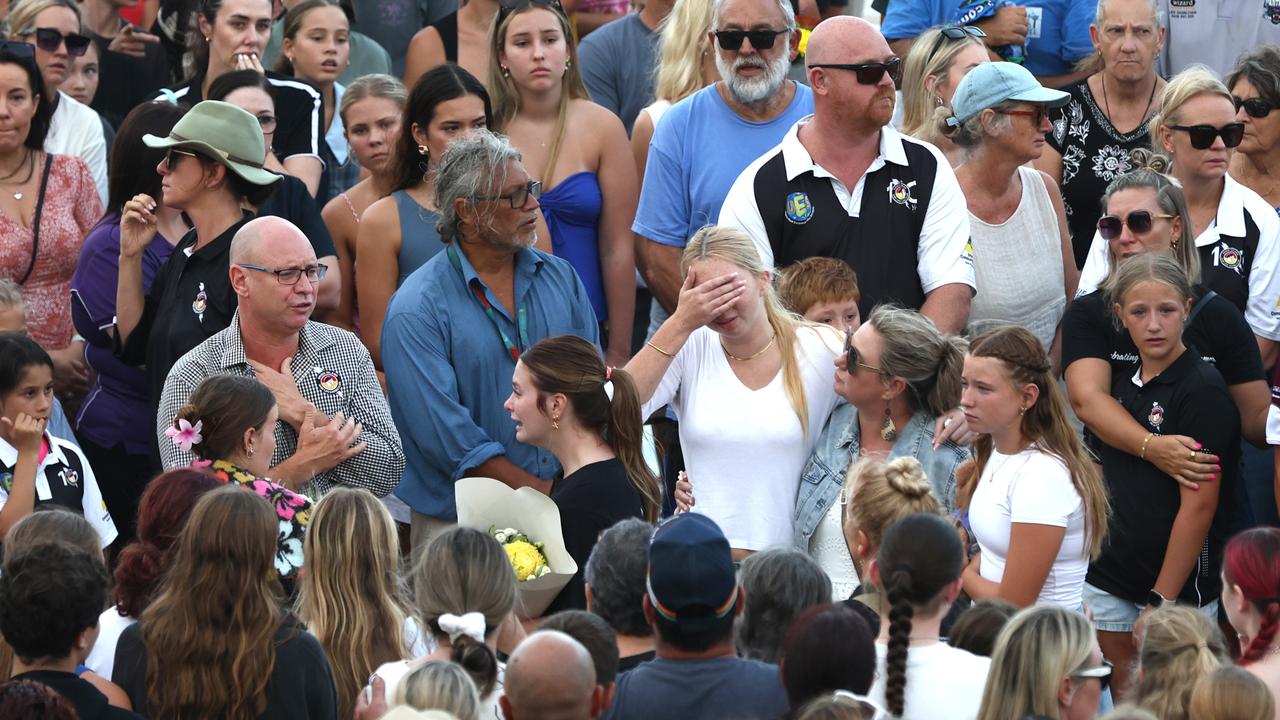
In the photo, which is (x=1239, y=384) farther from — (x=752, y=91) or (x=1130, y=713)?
(x=1130, y=713)

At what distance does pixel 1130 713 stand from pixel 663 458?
3.36 meters

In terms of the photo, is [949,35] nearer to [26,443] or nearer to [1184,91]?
[1184,91]

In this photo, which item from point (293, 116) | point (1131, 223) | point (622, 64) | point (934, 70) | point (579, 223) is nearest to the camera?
point (1131, 223)

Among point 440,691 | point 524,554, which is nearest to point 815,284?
point 524,554

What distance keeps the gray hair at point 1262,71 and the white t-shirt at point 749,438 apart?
282 centimetres

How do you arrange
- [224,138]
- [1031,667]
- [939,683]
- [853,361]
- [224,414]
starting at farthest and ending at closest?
[224,138] → [853,361] → [224,414] → [939,683] → [1031,667]

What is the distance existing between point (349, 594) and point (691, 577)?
1127 mm

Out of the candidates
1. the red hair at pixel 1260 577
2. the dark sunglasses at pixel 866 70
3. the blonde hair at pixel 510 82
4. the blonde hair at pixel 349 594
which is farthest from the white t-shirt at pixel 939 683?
the blonde hair at pixel 510 82

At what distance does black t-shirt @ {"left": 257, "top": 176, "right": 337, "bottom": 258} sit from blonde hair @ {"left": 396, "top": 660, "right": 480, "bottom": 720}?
3.19 m

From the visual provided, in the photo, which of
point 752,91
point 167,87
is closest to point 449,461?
point 752,91

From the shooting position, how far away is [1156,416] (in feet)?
19.8

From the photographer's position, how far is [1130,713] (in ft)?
11.2

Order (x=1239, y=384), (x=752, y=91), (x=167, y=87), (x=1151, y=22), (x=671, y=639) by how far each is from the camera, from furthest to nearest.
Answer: (x=167, y=87) < (x=1151, y=22) < (x=752, y=91) < (x=1239, y=384) < (x=671, y=639)

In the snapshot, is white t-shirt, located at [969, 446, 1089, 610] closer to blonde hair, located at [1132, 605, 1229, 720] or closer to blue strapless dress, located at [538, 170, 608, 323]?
blonde hair, located at [1132, 605, 1229, 720]
